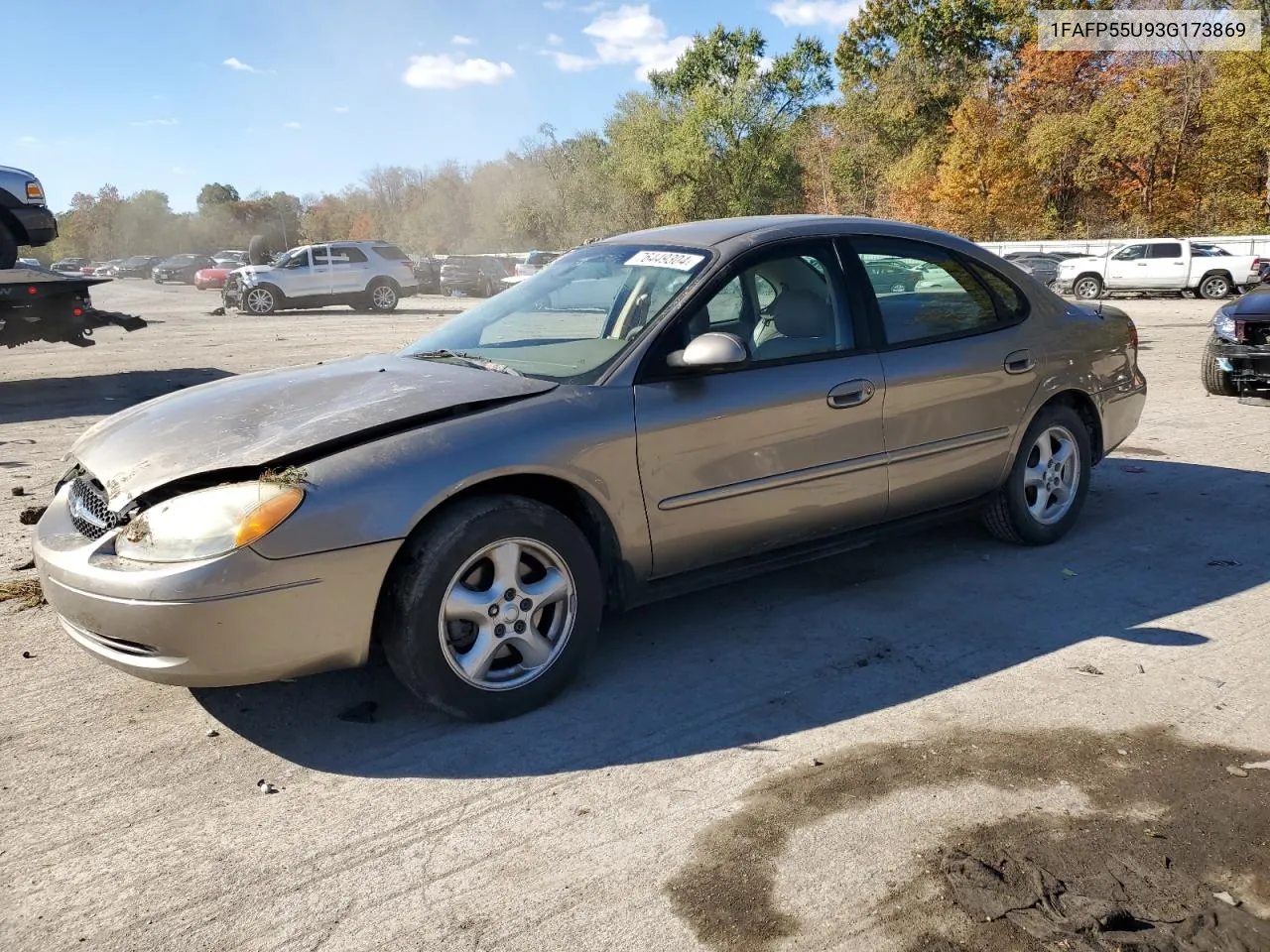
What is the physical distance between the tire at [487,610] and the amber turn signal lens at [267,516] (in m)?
0.40

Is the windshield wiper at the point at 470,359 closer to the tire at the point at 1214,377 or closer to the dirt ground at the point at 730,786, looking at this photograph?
the dirt ground at the point at 730,786

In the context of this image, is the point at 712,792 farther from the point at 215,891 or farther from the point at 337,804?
the point at 215,891

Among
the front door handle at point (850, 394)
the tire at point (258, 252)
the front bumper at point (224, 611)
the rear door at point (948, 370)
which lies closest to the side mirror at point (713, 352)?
the front door handle at point (850, 394)

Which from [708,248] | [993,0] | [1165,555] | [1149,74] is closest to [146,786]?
[708,248]

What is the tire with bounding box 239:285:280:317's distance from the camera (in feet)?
87.3

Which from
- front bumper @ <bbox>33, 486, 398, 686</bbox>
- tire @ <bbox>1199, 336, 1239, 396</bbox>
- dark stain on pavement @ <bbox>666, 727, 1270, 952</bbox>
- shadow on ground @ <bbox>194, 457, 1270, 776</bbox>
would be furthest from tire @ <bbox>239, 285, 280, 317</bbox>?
dark stain on pavement @ <bbox>666, 727, 1270, 952</bbox>

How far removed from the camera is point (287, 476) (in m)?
3.05

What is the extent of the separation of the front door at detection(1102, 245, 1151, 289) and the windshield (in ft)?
87.7

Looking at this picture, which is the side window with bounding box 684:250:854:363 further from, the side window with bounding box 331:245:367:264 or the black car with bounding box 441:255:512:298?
the black car with bounding box 441:255:512:298

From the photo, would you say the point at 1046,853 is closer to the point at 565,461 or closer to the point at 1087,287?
the point at 565,461

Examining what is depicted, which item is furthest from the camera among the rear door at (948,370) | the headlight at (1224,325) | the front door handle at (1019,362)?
the headlight at (1224,325)

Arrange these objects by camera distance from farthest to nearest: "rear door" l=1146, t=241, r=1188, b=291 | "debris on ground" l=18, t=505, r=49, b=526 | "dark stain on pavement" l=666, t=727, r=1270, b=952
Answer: "rear door" l=1146, t=241, r=1188, b=291 → "debris on ground" l=18, t=505, r=49, b=526 → "dark stain on pavement" l=666, t=727, r=1270, b=952

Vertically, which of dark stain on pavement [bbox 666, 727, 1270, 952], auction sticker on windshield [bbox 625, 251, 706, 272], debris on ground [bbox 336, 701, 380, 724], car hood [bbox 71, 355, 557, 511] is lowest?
dark stain on pavement [bbox 666, 727, 1270, 952]

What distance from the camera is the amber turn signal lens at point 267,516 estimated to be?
2949 mm
